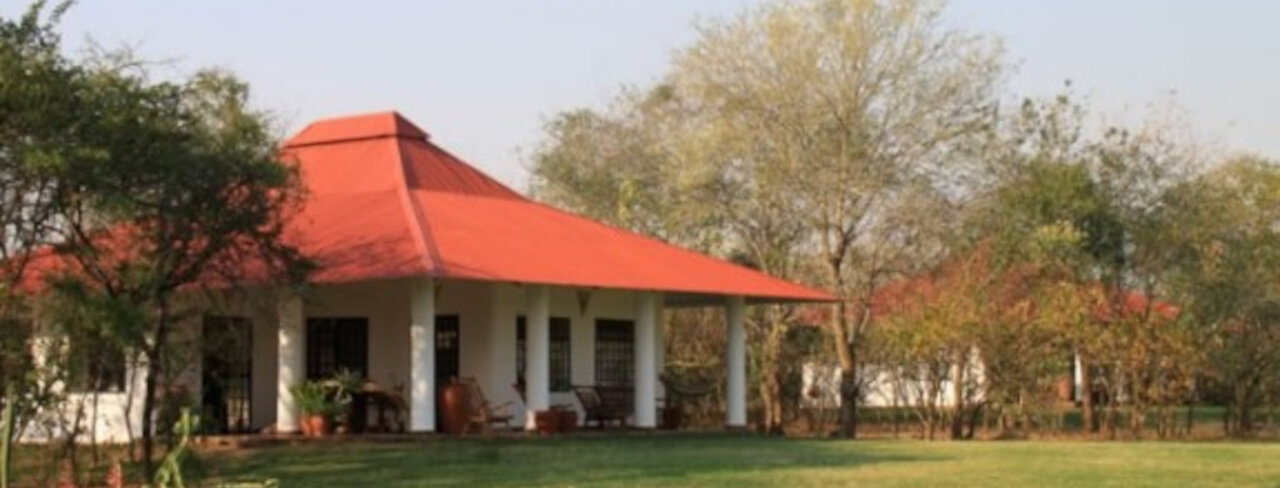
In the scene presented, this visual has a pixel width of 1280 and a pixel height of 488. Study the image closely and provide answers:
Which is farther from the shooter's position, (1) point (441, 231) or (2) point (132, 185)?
(1) point (441, 231)

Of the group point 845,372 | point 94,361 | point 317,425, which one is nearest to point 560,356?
point 317,425

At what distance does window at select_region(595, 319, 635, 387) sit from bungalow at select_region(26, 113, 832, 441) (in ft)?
0.09

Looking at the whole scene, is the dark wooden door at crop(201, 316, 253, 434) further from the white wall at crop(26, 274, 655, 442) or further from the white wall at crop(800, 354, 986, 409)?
the white wall at crop(800, 354, 986, 409)

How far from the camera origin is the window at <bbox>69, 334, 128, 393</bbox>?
51.7 ft

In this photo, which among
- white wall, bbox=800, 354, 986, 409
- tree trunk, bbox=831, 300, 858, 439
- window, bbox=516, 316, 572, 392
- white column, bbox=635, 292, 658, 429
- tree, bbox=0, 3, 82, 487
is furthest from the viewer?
tree trunk, bbox=831, 300, 858, 439

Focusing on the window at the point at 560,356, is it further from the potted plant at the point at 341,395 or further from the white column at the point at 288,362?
the white column at the point at 288,362

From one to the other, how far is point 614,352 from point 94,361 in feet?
41.0

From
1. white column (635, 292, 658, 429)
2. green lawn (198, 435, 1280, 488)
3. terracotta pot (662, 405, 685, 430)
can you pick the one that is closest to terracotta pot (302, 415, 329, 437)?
green lawn (198, 435, 1280, 488)

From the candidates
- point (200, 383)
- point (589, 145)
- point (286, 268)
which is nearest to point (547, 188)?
point (589, 145)

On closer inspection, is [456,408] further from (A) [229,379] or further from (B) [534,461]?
(B) [534,461]

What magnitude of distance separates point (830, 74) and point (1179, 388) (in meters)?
8.72

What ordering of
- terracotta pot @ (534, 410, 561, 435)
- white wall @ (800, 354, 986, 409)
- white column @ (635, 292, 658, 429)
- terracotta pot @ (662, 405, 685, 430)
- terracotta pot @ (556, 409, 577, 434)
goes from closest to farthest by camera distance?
1. terracotta pot @ (534, 410, 561, 435)
2. terracotta pot @ (556, 409, 577, 434)
3. white column @ (635, 292, 658, 429)
4. terracotta pot @ (662, 405, 685, 430)
5. white wall @ (800, 354, 986, 409)

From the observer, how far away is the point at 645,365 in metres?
26.2

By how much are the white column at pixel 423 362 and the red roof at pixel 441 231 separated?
0.64 m
